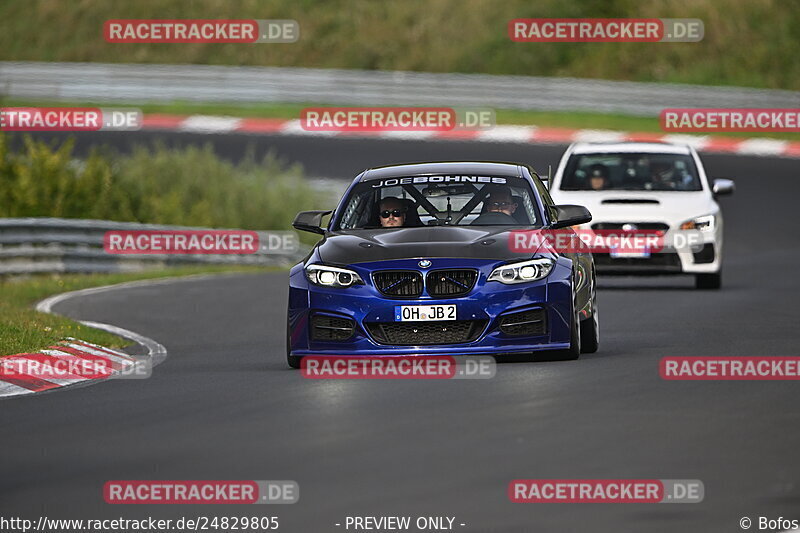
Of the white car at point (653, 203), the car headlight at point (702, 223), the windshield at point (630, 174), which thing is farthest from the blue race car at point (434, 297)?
the windshield at point (630, 174)

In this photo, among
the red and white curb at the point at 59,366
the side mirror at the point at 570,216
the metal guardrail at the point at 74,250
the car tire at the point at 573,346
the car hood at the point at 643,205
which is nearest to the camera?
the car tire at the point at 573,346

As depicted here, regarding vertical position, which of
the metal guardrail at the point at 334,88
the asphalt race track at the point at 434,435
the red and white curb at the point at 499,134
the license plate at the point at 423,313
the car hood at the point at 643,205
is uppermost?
the metal guardrail at the point at 334,88

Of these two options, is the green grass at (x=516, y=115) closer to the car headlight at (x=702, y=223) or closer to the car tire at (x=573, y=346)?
the car headlight at (x=702, y=223)

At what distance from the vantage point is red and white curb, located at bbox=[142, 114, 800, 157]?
3666 centimetres

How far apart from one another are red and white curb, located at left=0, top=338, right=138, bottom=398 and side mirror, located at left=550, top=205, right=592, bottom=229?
344 cm

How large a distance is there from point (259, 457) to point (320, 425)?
→ 103 centimetres

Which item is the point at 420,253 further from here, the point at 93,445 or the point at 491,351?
the point at 93,445

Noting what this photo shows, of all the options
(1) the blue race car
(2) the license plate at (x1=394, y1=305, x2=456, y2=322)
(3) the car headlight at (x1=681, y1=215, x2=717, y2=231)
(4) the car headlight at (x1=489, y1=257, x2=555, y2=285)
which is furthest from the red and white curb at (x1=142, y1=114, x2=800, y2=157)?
(2) the license plate at (x1=394, y1=305, x2=456, y2=322)

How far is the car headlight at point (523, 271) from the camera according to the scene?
1205 centimetres

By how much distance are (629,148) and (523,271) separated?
9.17m

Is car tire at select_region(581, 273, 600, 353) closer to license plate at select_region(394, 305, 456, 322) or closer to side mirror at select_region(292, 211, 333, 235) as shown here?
license plate at select_region(394, 305, 456, 322)

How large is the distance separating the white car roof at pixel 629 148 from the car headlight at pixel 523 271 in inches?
348

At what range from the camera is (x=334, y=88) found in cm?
4159

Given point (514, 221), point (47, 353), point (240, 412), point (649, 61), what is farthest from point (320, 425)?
point (649, 61)
